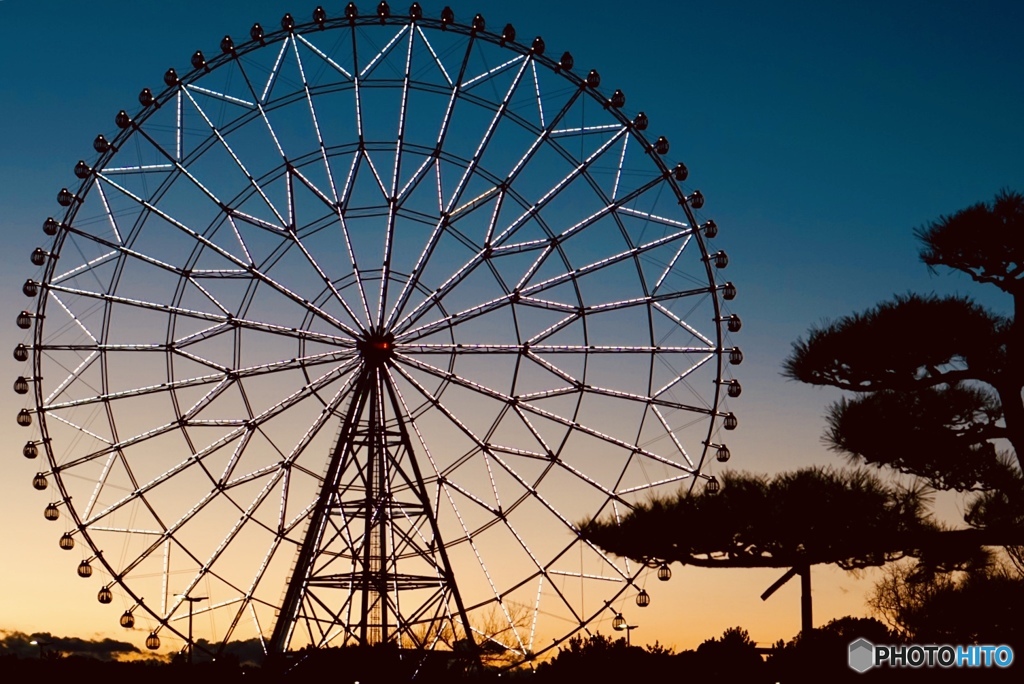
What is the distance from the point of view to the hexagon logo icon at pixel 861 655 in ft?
73.7

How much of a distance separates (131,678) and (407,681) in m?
5.08

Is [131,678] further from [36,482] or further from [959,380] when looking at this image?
[959,380]

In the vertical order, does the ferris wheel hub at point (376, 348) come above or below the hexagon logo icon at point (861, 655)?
above

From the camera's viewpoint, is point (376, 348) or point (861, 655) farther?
point (376, 348)

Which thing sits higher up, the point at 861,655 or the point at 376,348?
the point at 376,348

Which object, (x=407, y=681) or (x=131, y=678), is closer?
(x=131, y=678)

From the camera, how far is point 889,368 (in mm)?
26016

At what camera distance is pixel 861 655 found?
2275 centimetres

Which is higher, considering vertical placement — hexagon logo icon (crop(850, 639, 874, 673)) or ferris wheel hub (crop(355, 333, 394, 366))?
ferris wheel hub (crop(355, 333, 394, 366))

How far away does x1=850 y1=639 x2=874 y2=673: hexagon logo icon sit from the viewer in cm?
2245

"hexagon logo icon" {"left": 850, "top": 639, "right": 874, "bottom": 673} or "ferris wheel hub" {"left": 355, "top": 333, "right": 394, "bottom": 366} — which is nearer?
"hexagon logo icon" {"left": 850, "top": 639, "right": 874, "bottom": 673}

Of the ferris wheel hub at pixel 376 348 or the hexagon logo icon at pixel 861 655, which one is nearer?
the hexagon logo icon at pixel 861 655

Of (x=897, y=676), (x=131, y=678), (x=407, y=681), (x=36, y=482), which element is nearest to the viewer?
(x=897, y=676)

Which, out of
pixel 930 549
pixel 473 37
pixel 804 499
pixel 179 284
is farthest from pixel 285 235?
pixel 930 549
